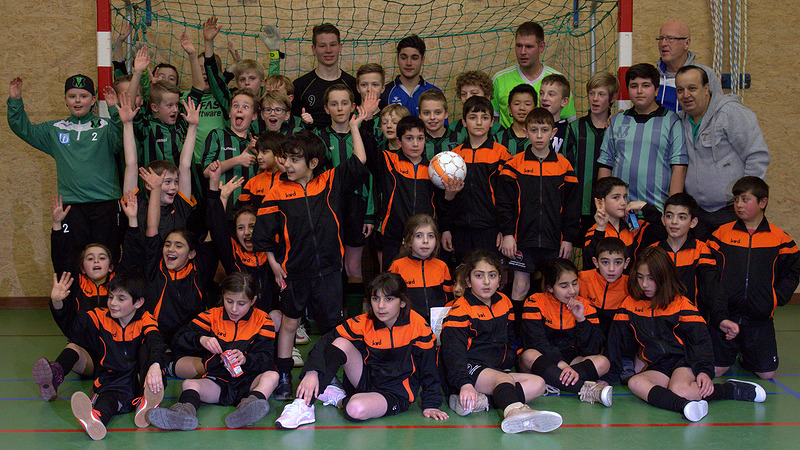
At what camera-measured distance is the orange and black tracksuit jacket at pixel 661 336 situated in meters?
4.28

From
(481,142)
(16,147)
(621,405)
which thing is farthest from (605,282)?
(16,147)

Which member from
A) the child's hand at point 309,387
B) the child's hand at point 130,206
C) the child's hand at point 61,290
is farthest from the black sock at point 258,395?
the child's hand at point 130,206

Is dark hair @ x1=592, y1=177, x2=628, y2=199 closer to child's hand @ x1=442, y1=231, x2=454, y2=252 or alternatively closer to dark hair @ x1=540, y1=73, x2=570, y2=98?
dark hair @ x1=540, y1=73, x2=570, y2=98

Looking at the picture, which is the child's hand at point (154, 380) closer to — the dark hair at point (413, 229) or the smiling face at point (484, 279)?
the dark hair at point (413, 229)

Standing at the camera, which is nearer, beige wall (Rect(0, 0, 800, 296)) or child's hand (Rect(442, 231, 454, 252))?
child's hand (Rect(442, 231, 454, 252))

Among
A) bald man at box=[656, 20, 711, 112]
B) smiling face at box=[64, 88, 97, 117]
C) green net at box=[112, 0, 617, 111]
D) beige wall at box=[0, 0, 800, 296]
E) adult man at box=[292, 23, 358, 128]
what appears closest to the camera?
smiling face at box=[64, 88, 97, 117]

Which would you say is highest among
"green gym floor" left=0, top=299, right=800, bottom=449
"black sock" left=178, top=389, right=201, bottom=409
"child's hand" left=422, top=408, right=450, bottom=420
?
"black sock" left=178, top=389, right=201, bottom=409

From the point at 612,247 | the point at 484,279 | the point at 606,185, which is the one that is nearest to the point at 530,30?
the point at 606,185

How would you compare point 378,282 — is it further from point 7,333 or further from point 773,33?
point 773,33

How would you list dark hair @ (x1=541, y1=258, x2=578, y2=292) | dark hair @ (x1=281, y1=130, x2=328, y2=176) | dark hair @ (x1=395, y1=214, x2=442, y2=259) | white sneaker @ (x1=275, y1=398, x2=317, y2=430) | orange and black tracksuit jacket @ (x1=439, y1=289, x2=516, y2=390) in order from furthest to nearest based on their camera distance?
dark hair @ (x1=395, y1=214, x2=442, y2=259), dark hair @ (x1=541, y1=258, x2=578, y2=292), dark hair @ (x1=281, y1=130, x2=328, y2=176), orange and black tracksuit jacket @ (x1=439, y1=289, x2=516, y2=390), white sneaker @ (x1=275, y1=398, x2=317, y2=430)

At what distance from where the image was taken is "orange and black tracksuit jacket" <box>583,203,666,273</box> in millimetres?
4801

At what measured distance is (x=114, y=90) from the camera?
17.7ft

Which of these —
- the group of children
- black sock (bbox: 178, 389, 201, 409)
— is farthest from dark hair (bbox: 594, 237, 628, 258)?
black sock (bbox: 178, 389, 201, 409)

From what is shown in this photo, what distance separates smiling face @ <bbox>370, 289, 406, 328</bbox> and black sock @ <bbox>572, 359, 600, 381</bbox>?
1.23 meters
